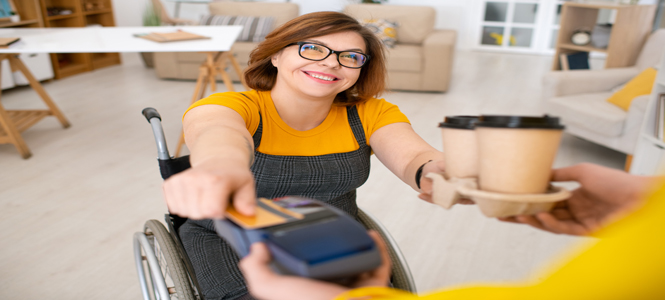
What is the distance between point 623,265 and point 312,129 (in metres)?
0.93

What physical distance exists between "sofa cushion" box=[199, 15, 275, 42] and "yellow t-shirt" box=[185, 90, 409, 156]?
383 cm

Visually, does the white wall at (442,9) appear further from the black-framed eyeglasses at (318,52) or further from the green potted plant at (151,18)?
the black-framed eyeglasses at (318,52)

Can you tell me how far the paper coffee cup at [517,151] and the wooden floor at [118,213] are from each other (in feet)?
4.39

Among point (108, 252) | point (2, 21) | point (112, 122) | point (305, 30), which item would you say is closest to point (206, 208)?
point (305, 30)

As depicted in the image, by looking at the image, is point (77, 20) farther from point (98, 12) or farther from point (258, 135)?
point (258, 135)

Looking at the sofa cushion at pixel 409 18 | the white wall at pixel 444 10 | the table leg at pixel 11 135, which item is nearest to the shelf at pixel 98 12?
the white wall at pixel 444 10

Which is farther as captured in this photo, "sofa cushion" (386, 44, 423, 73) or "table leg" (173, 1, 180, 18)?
"table leg" (173, 1, 180, 18)

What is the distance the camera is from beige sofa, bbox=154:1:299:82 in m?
4.79

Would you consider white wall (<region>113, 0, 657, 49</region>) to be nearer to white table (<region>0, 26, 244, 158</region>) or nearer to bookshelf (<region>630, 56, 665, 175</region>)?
white table (<region>0, 26, 244, 158</region>)

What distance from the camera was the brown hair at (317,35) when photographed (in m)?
1.11

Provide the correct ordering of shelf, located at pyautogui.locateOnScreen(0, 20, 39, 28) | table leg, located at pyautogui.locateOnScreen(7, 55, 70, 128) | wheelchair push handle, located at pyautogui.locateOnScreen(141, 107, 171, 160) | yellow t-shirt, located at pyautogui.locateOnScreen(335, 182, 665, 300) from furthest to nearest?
shelf, located at pyautogui.locateOnScreen(0, 20, 39, 28), table leg, located at pyautogui.locateOnScreen(7, 55, 70, 128), wheelchair push handle, located at pyautogui.locateOnScreen(141, 107, 171, 160), yellow t-shirt, located at pyautogui.locateOnScreen(335, 182, 665, 300)

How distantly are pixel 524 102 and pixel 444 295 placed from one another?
13.9ft

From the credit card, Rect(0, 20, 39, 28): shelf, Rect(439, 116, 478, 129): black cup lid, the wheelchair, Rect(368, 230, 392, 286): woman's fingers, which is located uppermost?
Rect(439, 116, 478, 129): black cup lid

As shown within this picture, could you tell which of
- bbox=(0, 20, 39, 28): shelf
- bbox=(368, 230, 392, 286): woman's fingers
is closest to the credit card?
bbox=(368, 230, 392, 286): woman's fingers
